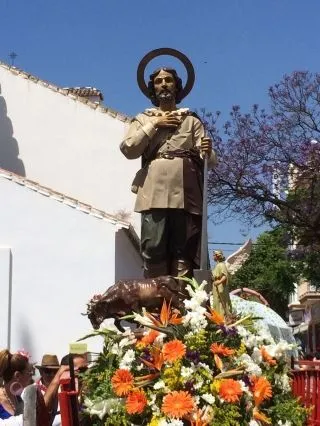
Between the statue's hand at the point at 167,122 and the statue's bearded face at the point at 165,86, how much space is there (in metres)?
0.16

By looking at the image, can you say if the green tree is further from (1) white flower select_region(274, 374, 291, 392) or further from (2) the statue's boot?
(1) white flower select_region(274, 374, 291, 392)

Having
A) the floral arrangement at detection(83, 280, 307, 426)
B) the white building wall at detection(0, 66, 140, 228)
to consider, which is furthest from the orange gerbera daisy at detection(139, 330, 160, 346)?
the white building wall at detection(0, 66, 140, 228)

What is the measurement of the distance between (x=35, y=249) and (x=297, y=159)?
205 inches

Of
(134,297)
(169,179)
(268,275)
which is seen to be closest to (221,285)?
(134,297)

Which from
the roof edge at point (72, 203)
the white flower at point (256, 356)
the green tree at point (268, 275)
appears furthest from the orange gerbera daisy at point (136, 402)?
the green tree at point (268, 275)

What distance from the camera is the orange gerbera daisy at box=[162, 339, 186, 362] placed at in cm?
451

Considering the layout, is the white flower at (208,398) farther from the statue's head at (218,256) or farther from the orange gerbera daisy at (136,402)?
the statue's head at (218,256)

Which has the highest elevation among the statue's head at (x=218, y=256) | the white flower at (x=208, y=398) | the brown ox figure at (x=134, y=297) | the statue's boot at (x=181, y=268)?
the statue's head at (x=218, y=256)

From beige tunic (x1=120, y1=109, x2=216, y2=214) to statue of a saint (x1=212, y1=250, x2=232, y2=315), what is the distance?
410 millimetres

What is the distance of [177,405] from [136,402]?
0.22 m

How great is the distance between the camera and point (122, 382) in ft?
14.9

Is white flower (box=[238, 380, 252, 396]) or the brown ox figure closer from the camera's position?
white flower (box=[238, 380, 252, 396])

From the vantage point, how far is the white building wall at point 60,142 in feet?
73.3

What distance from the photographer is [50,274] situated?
658 inches
